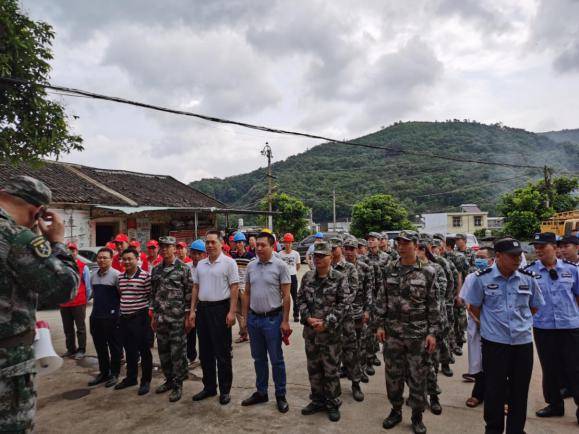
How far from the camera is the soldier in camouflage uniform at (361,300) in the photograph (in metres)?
4.91

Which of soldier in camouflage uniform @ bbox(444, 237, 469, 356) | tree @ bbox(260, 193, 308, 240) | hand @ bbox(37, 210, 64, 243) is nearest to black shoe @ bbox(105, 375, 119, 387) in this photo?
hand @ bbox(37, 210, 64, 243)

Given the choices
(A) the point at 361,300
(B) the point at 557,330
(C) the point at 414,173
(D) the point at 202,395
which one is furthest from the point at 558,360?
(C) the point at 414,173

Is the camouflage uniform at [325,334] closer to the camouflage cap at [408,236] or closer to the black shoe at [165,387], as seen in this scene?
the camouflage cap at [408,236]

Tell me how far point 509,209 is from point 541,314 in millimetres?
22640

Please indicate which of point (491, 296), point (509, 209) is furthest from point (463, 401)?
point (509, 209)

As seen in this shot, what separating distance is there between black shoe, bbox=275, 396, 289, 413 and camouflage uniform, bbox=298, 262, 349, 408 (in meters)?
0.31

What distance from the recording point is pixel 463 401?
13.9 ft

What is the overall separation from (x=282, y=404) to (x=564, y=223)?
16.8 metres

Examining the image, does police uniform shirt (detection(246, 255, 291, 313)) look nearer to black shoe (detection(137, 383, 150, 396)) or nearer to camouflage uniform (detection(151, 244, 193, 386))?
camouflage uniform (detection(151, 244, 193, 386))

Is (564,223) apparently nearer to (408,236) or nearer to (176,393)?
(408,236)

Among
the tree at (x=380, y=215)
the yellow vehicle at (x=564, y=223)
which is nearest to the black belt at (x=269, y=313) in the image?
the yellow vehicle at (x=564, y=223)

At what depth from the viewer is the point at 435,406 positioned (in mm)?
4000

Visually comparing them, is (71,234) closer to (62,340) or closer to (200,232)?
(200,232)

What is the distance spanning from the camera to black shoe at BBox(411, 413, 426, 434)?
11.5 ft
